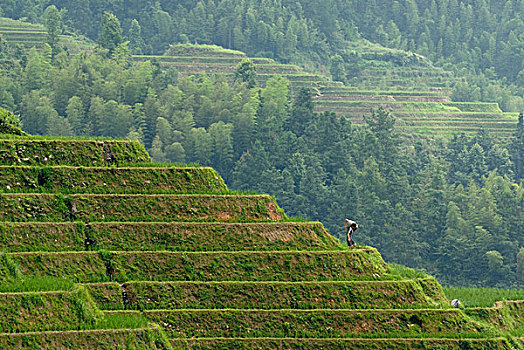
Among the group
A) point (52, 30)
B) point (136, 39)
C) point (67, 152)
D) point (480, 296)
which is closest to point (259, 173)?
point (52, 30)

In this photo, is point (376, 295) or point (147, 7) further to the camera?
point (147, 7)

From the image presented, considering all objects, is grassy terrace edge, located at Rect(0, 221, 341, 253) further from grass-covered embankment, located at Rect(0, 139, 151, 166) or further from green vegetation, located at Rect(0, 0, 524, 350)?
grass-covered embankment, located at Rect(0, 139, 151, 166)

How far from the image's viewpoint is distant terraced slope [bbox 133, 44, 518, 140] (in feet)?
417

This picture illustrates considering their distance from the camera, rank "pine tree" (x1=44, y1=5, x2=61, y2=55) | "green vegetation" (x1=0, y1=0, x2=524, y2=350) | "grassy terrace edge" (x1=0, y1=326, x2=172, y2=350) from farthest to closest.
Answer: "pine tree" (x1=44, y1=5, x2=61, y2=55)
"green vegetation" (x1=0, y1=0, x2=524, y2=350)
"grassy terrace edge" (x1=0, y1=326, x2=172, y2=350)

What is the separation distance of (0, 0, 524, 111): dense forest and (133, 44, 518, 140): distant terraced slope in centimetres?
808

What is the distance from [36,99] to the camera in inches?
4478

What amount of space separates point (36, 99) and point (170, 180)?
8054 cm

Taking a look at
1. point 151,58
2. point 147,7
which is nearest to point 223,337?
point 151,58

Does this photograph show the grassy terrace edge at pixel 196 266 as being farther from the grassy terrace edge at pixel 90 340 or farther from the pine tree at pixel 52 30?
the pine tree at pixel 52 30

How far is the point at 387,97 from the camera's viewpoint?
5202 inches

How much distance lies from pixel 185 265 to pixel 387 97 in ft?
333

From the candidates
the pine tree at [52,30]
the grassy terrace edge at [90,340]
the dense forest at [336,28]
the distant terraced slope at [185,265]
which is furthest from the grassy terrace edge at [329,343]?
the dense forest at [336,28]

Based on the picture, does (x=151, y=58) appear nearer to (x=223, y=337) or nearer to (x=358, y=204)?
(x=358, y=204)

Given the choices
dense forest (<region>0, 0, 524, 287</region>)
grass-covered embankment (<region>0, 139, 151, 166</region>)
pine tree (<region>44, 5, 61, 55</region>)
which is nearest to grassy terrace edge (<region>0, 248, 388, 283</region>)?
grass-covered embankment (<region>0, 139, 151, 166</region>)
